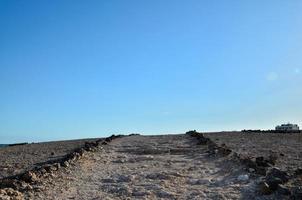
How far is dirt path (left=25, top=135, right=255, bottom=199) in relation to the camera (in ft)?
37.6

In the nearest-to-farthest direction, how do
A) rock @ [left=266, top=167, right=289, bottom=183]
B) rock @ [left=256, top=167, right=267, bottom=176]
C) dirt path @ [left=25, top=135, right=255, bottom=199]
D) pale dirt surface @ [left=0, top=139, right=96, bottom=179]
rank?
rock @ [left=266, top=167, right=289, bottom=183] → dirt path @ [left=25, top=135, right=255, bottom=199] → rock @ [left=256, top=167, right=267, bottom=176] → pale dirt surface @ [left=0, top=139, right=96, bottom=179]

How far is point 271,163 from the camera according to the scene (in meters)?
14.9

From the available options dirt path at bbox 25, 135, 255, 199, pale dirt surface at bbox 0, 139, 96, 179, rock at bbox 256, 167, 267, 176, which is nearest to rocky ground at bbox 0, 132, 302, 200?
dirt path at bbox 25, 135, 255, 199

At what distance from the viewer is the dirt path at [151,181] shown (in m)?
11.5

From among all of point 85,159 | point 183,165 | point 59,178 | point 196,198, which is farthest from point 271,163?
point 85,159

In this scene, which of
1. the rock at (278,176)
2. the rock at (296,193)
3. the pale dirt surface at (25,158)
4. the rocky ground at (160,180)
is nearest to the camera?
the rock at (296,193)

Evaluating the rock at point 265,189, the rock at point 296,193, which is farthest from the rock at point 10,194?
the rock at point 296,193

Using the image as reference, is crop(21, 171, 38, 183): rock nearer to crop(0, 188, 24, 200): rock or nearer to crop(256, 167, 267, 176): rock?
crop(0, 188, 24, 200): rock

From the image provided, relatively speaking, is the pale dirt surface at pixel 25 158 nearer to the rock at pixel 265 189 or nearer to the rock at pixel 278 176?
the rock at pixel 278 176

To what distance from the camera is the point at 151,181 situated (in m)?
13.4

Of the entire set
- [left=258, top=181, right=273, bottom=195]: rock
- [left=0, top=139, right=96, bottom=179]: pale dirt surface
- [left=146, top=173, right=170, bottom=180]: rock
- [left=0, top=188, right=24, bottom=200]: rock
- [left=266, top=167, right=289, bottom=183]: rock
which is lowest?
[left=0, top=188, right=24, bottom=200]: rock

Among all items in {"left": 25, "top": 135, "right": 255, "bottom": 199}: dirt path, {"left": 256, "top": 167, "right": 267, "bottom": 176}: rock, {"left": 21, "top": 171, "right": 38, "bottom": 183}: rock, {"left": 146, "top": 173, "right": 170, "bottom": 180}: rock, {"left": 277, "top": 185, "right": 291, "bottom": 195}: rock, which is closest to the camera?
{"left": 277, "top": 185, "right": 291, "bottom": 195}: rock

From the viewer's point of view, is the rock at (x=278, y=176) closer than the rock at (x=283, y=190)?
No

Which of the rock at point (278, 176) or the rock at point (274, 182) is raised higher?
the rock at point (278, 176)
